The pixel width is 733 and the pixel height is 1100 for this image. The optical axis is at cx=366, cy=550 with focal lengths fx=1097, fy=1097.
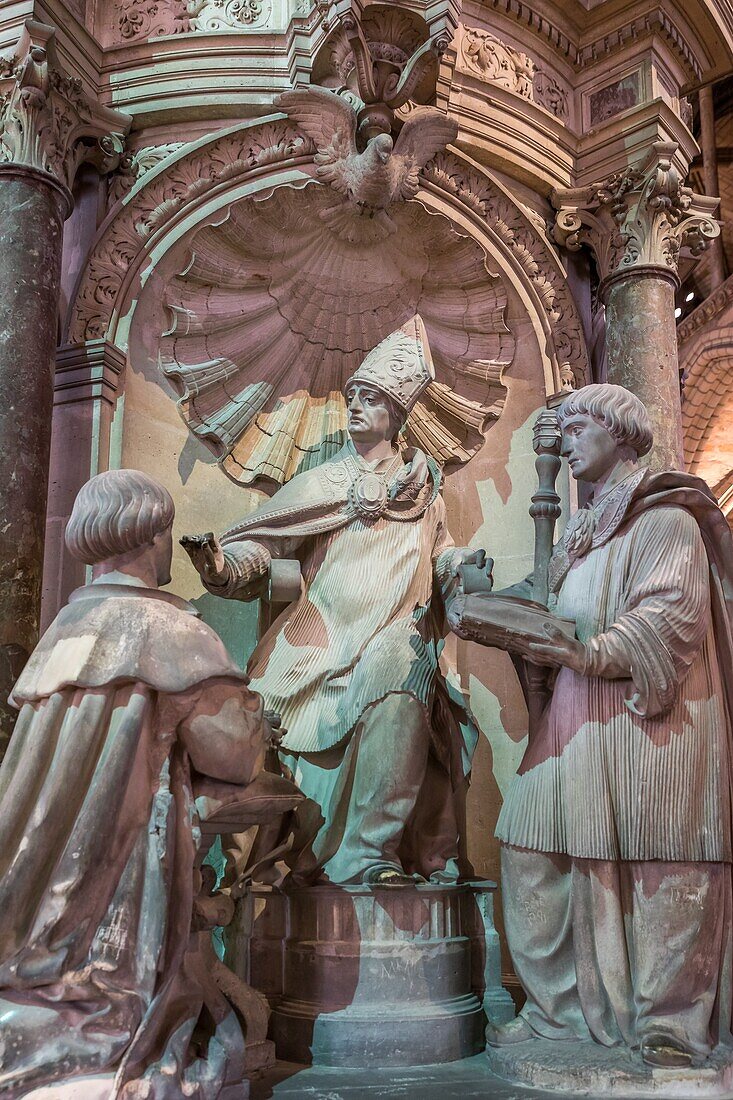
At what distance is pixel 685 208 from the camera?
5.37 metres

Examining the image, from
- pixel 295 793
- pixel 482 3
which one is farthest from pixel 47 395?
pixel 482 3

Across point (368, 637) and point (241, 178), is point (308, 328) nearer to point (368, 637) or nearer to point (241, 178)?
point (241, 178)

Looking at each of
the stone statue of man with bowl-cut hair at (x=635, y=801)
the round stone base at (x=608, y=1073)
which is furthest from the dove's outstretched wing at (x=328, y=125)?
the round stone base at (x=608, y=1073)

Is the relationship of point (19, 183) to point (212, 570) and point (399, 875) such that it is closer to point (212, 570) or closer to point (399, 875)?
point (212, 570)

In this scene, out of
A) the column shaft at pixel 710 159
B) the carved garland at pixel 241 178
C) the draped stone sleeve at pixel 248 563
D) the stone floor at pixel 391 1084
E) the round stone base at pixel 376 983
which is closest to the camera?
the stone floor at pixel 391 1084

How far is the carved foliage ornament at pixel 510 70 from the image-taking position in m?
5.39

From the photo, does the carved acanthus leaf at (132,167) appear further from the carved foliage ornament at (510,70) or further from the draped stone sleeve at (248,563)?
the draped stone sleeve at (248,563)

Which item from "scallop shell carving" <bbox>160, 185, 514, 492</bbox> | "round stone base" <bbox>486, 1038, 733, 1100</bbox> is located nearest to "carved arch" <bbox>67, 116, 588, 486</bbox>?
"scallop shell carving" <bbox>160, 185, 514, 492</bbox>

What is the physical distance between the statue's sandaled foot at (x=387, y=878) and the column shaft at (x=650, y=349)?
2244 millimetres

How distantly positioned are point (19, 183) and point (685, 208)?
10.2 feet

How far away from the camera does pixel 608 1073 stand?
2918 mm

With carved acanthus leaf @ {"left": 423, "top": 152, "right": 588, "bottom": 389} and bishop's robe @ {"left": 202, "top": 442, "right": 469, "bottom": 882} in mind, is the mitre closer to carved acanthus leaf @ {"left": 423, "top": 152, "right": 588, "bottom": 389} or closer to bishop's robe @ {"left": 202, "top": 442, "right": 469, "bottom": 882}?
bishop's robe @ {"left": 202, "top": 442, "right": 469, "bottom": 882}

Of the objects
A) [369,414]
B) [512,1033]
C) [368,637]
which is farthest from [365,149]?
[512,1033]

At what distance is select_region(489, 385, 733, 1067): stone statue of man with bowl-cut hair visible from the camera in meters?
3.06
